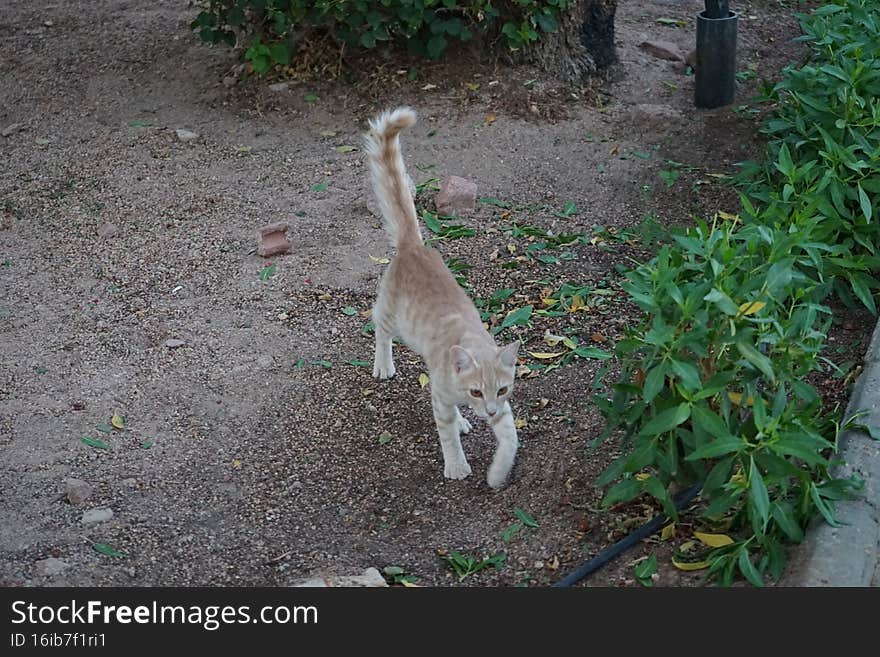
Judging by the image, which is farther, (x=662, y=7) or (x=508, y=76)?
(x=662, y=7)

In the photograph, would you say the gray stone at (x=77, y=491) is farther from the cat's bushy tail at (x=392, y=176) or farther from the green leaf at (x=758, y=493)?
the green leaf at (x=758, y=493)

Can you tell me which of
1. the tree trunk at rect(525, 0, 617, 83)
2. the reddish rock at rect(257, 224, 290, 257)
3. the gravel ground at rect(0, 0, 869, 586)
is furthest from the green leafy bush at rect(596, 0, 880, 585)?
the tree trunk at rect(525, 0, 617, 83)

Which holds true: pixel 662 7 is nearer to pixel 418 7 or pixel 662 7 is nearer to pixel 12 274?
pixel 418 7

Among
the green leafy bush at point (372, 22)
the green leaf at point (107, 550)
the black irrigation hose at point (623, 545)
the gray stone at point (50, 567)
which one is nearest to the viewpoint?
the black irrigation hose at point (623, 545)

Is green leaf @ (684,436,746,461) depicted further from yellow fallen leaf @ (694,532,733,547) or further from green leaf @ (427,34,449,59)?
green leaf @ (427,34,449,59)

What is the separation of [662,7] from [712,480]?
728 cm

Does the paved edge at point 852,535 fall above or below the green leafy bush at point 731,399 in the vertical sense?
below

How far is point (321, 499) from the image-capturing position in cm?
454

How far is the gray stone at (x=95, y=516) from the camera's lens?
4269mm

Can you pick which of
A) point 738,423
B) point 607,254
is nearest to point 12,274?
point 607,254

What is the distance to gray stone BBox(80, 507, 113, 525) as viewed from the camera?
427 cm

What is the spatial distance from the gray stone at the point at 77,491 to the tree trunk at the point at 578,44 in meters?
5.09

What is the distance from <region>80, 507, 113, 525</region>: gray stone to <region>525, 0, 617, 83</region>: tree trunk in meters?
5.17

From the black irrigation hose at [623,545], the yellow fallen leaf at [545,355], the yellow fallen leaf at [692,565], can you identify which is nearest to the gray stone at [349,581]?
the black irrigation hose at [623,545]
